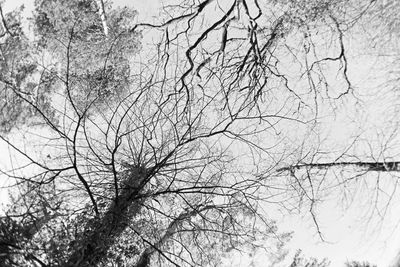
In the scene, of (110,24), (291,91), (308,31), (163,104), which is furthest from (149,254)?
(110,24)

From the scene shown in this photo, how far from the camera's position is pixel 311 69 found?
544 centimetres

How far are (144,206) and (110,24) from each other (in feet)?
18.1

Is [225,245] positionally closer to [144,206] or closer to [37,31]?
[144,206]

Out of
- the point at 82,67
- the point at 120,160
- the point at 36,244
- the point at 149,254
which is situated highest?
the point at 82,67

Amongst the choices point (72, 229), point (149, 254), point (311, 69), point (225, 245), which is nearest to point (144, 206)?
point (72, 229)

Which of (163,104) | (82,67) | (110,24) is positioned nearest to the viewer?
(163,104)

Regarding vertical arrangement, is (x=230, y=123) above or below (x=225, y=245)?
above

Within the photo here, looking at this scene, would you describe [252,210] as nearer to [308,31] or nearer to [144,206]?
[144,206]

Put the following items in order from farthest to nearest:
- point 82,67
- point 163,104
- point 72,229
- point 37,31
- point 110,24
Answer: point 37,31, point 110,24, point 82,67, point 163,104, point 72,229

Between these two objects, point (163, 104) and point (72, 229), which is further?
point (163, 104)

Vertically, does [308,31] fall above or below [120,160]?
above

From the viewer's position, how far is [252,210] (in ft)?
13.7

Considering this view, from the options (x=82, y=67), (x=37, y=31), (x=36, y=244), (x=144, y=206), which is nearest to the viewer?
(x=36, y=244)

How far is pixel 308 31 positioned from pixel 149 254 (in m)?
4.04
